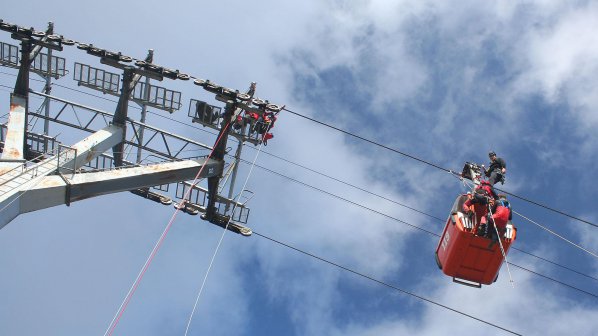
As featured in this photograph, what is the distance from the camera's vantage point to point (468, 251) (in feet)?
45.6

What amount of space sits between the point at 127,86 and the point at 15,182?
503 centimetres

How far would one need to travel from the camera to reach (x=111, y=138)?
15422 mm

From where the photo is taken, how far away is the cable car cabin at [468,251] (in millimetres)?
13695

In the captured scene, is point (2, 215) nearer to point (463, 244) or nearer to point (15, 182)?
point (15, 182)

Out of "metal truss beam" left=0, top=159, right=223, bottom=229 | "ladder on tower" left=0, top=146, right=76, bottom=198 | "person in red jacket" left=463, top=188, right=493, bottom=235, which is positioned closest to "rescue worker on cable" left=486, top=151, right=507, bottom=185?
"person in red jacket" left=463, top=188, right=493, bottom=235

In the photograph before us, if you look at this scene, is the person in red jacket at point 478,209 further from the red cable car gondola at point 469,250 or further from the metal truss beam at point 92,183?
the metal truss beam at point 92,183

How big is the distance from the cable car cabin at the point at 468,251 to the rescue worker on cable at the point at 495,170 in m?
1.01

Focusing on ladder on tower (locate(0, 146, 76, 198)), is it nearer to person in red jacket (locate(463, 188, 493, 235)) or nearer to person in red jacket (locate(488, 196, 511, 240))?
person in red jacket (locate(463, 188, 493, 235))

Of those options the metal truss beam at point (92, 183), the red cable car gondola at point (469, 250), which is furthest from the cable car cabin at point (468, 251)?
the metal truss beam at point (92, 183)

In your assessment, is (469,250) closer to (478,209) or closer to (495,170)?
(478,209)

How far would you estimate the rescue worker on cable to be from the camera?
14.9 m

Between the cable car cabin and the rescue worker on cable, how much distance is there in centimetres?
101

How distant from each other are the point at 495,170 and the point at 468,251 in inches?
86.5

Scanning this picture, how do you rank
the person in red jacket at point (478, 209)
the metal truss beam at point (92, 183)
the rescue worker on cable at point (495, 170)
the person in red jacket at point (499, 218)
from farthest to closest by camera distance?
1. the rescue worker on cable at point (495, 170)
2. the person in red jacket at point (478, 209)
3. the person in red jacket at point (499, 218)
4. the metal truss beam at point (92, 183)
